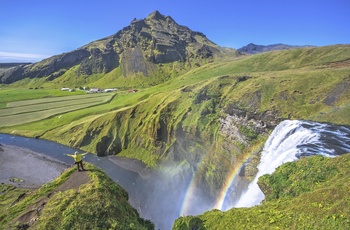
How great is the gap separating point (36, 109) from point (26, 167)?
→ 3209 inches

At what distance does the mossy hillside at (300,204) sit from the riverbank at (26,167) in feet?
213

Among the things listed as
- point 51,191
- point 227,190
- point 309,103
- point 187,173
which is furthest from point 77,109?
point 51,191

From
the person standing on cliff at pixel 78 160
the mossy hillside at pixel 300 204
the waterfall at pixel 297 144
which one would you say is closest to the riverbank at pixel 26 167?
the person standing on cliff at pixel 78 160

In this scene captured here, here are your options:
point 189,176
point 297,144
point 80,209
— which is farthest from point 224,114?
point 80,209

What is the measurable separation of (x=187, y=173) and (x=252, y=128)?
939 inches

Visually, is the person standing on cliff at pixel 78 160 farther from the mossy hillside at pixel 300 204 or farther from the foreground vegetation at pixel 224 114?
the foreground vegetation at pixel 224 114

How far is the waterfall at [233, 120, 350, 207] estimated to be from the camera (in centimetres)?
3550

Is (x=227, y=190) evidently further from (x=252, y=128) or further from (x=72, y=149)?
(x=72, y=149)

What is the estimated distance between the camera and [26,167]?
292ft

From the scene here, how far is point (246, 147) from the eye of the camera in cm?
5716

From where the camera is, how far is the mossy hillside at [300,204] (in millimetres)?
17836

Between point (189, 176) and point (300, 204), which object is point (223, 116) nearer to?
point (189, 176)

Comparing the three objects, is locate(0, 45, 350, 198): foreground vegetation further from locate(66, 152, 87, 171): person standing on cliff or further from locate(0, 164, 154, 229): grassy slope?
locate(0, 164, 154, 229): grassy slope

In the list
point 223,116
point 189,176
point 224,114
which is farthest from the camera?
point 189,176
